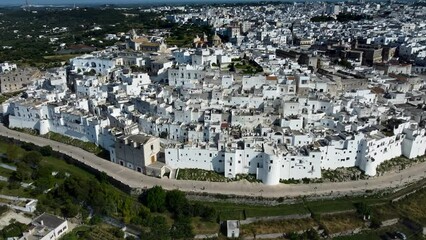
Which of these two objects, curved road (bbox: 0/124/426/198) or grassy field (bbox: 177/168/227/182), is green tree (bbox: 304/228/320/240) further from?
grassy field (bbox: 177/168/227/182)

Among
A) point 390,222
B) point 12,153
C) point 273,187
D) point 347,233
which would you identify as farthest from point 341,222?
point 12,153

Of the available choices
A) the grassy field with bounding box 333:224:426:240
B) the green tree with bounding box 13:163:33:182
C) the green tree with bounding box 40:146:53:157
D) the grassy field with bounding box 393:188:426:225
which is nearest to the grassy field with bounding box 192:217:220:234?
the grassy field with bounding box 333:224:426:240

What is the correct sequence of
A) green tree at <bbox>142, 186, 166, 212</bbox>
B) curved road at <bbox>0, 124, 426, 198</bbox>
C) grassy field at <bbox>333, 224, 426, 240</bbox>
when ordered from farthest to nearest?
curved road at <bbox>0, 124, 426, 198</bbox> < green tree at <bbox>142, 186, 166, 212</bbox> < grassy field at <bbox>333, 224, 426, 240</bbox>

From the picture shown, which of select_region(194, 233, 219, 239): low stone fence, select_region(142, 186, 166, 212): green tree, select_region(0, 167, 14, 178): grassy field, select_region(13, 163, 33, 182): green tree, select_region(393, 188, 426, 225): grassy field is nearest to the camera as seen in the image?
select_region(194, 233, 219, 239): low stone fence

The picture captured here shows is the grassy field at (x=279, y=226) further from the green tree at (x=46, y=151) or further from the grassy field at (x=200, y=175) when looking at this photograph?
the green tree at (x=46, y=151)

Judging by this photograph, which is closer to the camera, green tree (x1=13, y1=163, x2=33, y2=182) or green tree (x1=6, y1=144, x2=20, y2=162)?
green tree (x1=13, y1=163, x2=33, y2=182)

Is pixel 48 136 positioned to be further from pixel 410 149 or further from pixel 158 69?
pixel 410 149

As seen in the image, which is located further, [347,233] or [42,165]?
[42,165]

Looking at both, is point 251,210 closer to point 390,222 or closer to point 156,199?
point 156,199
